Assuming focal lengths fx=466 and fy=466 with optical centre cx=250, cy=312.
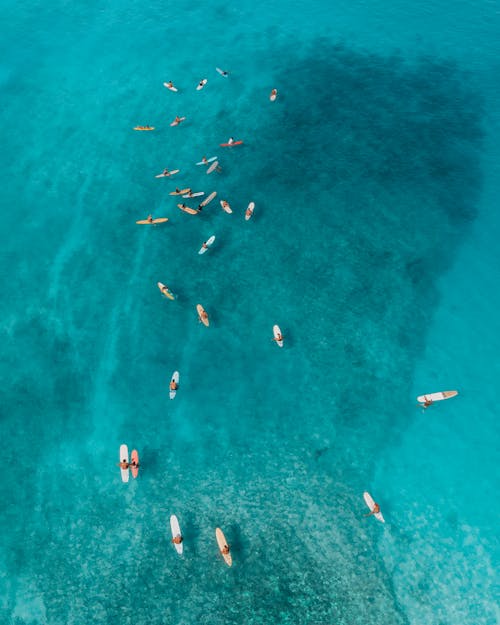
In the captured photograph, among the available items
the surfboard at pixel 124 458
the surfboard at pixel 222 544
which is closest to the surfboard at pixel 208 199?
the surfboard at pixel 124 458

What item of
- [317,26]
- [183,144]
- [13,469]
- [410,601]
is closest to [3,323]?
[13,469]

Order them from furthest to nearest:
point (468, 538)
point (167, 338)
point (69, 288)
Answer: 1. point (69, 288)
2. point (167, 338)
3. point (468, 538)

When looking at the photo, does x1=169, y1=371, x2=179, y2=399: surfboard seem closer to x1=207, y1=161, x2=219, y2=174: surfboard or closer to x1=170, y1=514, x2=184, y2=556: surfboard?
x1=170, y1=514, x2=184, y2=556: surfboard

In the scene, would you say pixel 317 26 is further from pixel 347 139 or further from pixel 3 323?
pixel 3 323

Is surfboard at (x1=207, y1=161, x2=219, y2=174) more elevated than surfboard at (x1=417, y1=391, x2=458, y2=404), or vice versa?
surfboard at (x1=207, y1=161, x2=219, y2=174)

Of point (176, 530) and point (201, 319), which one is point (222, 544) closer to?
point (176, 530)

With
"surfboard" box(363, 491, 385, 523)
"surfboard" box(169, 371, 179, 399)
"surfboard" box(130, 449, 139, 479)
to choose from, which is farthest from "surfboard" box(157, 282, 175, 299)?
"surfboard" box(363, 491, 385, 523)

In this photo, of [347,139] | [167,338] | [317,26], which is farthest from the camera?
[317,26]

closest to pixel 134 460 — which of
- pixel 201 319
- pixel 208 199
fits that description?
pixel 201 319
